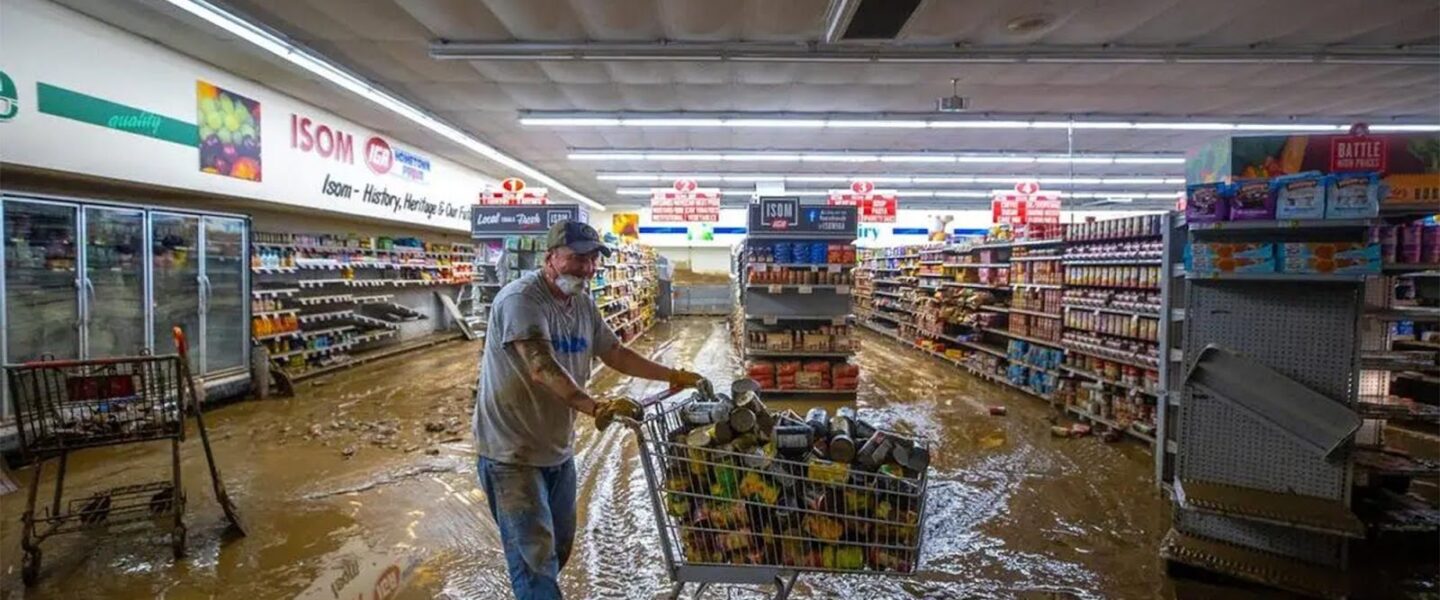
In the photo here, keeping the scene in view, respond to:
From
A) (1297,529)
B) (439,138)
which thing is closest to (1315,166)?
(1297,529)

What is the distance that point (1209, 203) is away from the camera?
3422 millimetres

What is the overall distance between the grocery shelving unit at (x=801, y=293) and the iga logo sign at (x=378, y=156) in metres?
6.42

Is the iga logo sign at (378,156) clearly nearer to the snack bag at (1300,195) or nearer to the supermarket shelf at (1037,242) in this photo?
the supermarket shelf at (1037,242)

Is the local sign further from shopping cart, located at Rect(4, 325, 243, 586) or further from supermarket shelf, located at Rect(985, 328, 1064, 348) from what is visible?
shopping cart, located at Rect(4, 325, 243, 586)

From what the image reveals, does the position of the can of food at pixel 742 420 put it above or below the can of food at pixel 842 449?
above

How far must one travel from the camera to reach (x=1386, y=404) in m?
3.23

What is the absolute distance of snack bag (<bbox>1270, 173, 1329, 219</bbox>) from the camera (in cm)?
313

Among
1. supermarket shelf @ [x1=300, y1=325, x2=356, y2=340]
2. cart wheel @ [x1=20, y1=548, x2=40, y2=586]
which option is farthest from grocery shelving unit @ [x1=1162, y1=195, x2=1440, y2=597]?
supermarket shelf @ [x1=300, y1=325, x2=356, y2=340]

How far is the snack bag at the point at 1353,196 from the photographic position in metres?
3.02

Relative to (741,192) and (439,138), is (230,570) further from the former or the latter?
(741,192)

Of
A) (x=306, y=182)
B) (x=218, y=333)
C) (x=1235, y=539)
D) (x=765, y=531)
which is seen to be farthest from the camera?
(x=306, y=182)

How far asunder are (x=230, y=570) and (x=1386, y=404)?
585 cm

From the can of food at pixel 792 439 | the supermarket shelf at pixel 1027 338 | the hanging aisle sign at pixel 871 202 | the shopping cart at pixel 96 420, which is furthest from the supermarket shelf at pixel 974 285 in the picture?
the shopping cart at pixel 96 420

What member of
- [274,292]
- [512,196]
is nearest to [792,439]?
[274,292]
